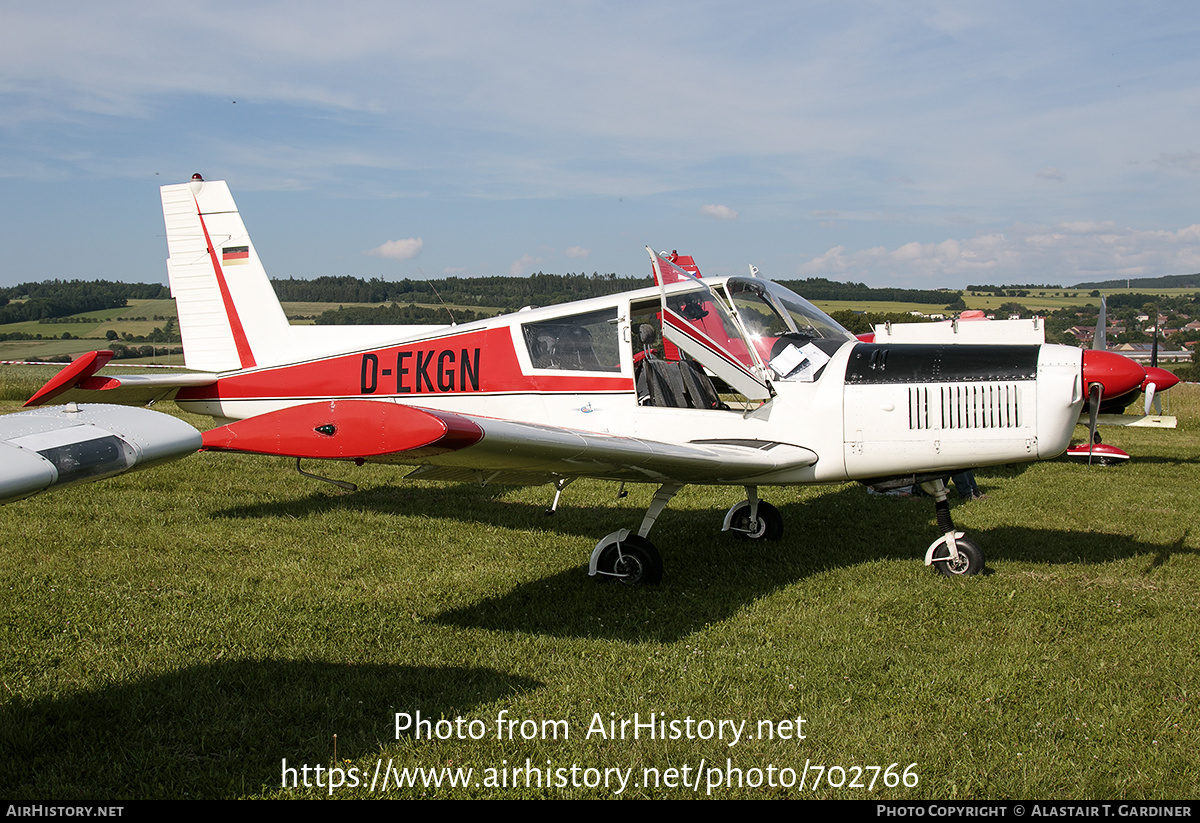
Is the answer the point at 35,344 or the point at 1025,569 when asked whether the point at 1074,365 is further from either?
the point at 35,344

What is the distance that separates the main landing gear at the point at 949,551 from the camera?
236 inches

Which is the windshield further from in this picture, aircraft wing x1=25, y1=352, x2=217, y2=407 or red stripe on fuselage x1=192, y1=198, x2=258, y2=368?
aircraft wing x1=25, y1=352, x2=217, y2=407

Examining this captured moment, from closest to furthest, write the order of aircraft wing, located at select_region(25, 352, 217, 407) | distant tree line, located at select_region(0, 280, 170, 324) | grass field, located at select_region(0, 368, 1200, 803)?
grass field, located at select_region(0, 368, 1200, 803) < aircraft wing, located at select_region(25, 352, 217, 407) < distant tree line, located at select_region(0, 280, 170, 324)

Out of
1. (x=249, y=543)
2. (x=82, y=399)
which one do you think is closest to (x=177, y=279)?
(x=82, y=399)

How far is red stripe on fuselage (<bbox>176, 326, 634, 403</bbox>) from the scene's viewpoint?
6.62m

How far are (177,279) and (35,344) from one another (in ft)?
160

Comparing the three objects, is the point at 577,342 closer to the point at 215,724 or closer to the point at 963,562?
the point at 963,562

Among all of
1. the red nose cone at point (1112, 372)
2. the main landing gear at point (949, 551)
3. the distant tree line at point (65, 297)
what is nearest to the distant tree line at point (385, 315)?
the main landing gear at point (949, 551)

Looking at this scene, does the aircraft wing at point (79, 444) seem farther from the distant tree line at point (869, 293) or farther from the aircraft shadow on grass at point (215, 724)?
the distant tree line at point (869, 293)

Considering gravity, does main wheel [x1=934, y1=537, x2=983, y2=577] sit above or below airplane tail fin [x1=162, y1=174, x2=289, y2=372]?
below

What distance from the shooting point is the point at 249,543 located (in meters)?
6.84

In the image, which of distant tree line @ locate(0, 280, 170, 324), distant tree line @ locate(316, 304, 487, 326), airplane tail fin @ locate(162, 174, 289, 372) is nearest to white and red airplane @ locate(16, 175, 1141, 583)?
airplane tail fin @ locate(162, 174, 289, 372)

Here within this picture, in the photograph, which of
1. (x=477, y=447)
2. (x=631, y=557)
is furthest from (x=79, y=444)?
(x=631, y=557)
